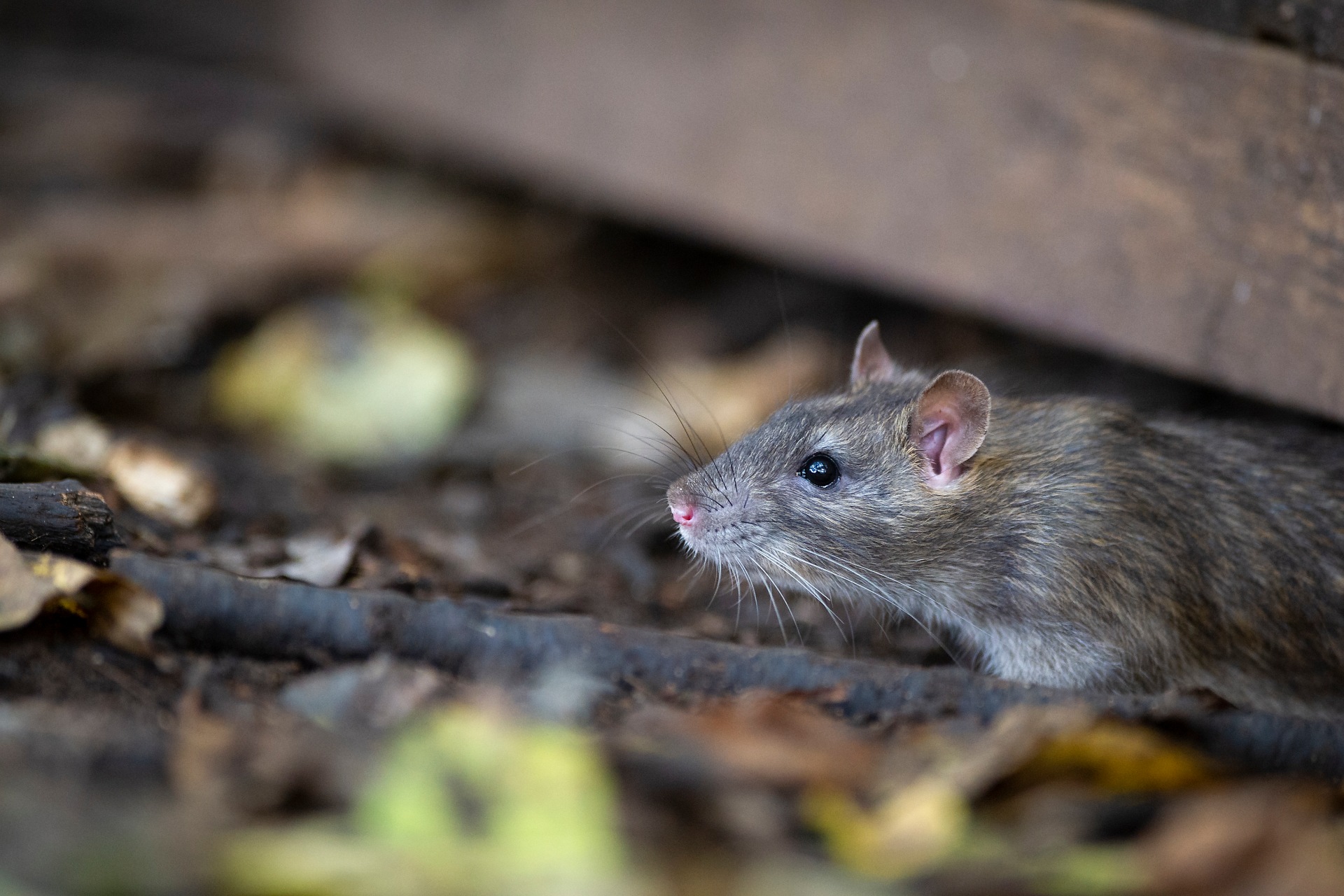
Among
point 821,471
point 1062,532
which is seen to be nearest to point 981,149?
point 821,471

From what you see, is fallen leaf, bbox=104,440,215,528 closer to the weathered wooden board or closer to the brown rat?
the brown rat

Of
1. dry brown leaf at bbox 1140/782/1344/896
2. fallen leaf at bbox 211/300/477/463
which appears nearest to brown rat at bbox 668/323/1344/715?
dry brown leaf at bbox 1140/782/1344/896

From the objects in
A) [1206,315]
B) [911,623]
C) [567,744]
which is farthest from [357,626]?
[1206,315]

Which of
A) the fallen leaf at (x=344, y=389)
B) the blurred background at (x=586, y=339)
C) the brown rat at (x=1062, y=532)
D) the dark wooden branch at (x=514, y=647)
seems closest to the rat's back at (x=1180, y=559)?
the brown rat at (x=1062, y=532)

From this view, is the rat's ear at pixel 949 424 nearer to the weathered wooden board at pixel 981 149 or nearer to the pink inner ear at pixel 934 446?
the pink inner ear at pixel 934 446

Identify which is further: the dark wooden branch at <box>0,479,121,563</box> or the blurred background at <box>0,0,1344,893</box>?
the dark wooden branch at <box>0,479,121,563</box>

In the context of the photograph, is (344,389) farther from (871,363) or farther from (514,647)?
(514,647)
